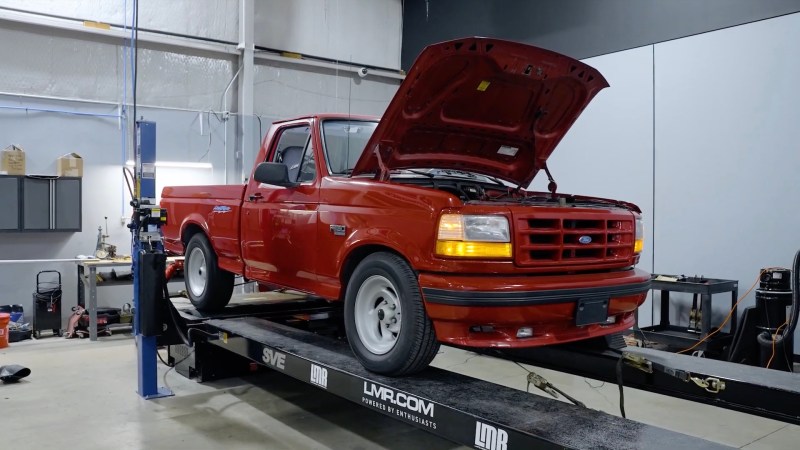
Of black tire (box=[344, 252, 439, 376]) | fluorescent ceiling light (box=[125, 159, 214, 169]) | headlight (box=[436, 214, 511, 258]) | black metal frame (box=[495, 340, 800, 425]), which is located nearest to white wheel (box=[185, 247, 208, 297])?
black tire (box=[344, 252, 439, 376])

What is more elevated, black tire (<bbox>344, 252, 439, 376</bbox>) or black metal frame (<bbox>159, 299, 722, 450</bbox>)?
black tire (<bbox>344, 252, 439, 376</bbox>)

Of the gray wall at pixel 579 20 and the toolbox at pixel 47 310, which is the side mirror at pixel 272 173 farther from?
the gray wall at pixel 579 20

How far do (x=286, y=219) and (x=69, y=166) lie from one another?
5.35 m

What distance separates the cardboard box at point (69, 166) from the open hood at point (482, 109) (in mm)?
6024

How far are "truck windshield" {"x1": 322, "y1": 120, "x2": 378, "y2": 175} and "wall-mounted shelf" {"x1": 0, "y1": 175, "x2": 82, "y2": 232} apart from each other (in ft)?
17.6

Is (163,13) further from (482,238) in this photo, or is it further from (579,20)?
(482,238)

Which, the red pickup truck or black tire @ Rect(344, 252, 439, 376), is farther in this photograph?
black tire @ Rect(344, 252, 439, 376)

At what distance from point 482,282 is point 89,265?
629 cm

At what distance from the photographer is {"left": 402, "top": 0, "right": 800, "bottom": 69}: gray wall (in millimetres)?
7531

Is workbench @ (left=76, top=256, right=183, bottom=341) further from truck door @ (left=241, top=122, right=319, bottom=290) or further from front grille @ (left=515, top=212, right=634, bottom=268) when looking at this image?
front grille @ (left=515, top=212, right=634, bottom=268)

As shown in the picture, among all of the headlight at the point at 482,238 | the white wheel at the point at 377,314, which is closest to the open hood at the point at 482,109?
the white wheel at the point at 377,314

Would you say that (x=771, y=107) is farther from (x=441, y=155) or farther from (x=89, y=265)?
(x=89, y=265)

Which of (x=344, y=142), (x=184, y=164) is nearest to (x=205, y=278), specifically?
(x=344, y=142)

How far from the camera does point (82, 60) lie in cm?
883
